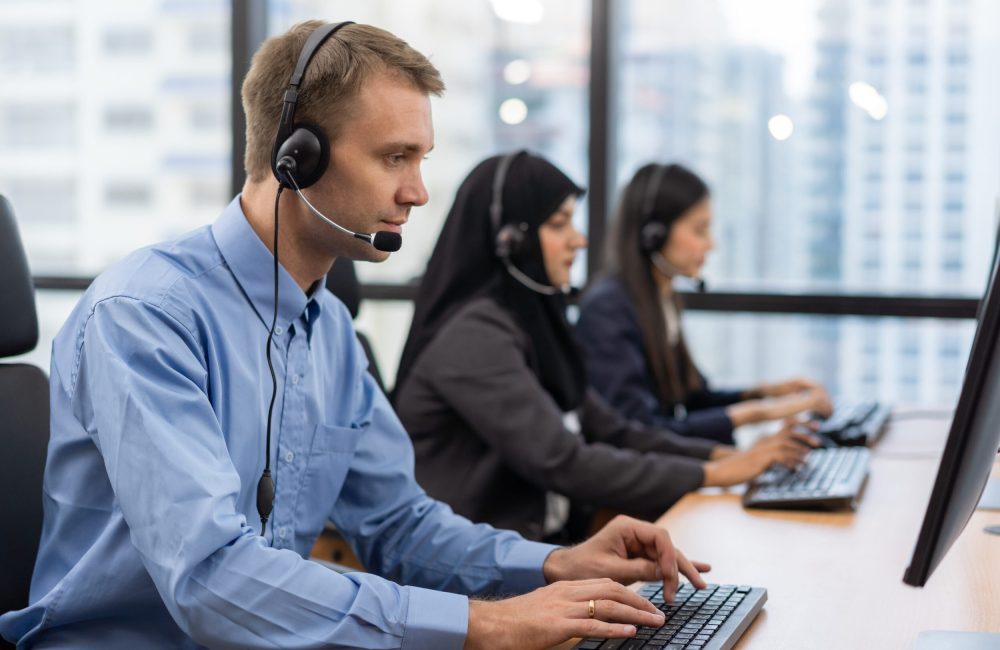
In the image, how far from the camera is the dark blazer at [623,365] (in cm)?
245

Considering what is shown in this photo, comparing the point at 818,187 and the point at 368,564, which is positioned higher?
the point at 818,187

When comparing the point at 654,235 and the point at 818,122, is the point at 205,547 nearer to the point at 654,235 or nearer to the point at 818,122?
the point at 654,235

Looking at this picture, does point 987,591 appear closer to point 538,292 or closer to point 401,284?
point 538,292

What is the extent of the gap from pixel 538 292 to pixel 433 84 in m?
0.84

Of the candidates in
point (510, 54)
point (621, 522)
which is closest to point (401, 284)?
point (510, 54)

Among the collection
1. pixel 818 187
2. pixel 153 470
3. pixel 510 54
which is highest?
pixel 510 54

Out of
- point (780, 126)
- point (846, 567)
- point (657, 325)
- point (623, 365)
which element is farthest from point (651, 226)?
point (846, 567)

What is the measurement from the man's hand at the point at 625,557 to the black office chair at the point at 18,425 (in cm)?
59

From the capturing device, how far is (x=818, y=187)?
3.24 meters

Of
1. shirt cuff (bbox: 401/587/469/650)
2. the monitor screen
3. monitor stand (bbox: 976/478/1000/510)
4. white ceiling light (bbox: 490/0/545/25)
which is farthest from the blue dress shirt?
white ceiling light (bbox: 490/0/545/25)

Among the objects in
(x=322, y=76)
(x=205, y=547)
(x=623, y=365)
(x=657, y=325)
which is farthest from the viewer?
(x=657, y=325)

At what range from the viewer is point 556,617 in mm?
941

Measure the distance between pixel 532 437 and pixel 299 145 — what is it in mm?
825

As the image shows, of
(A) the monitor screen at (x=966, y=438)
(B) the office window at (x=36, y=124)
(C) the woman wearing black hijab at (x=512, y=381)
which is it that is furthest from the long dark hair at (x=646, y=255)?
(B) the office window at (x=36, y=124)
